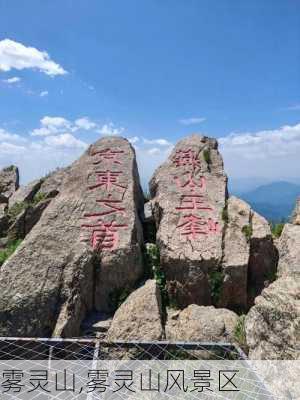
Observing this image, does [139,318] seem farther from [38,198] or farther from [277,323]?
[38,198]

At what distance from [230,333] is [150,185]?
20.0ft

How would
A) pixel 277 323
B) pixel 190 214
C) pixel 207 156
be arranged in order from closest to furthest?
pixel 277 323, pixel 190 214, pixel 207 156

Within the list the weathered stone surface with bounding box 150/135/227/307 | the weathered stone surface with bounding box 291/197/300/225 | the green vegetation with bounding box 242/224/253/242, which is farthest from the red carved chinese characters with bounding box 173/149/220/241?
the weathered stone surface with bounding box 291/197/300/225

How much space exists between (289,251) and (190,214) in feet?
8.77

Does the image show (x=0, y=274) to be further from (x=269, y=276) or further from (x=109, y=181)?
→ (x=269, y=276)

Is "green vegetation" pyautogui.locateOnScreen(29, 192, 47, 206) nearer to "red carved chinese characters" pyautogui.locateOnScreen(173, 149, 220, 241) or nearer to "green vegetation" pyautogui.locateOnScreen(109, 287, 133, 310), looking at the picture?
"red carved chinese characters" pyautogui.locateOnScreen(173, 149, 220, 241)

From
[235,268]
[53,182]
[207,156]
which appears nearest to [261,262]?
[235,268]

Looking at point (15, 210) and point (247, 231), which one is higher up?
point (15, 210)

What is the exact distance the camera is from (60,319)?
8.73 m

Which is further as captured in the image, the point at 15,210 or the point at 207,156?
the point at 15,210

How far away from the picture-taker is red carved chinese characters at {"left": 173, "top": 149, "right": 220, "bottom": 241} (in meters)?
10.6

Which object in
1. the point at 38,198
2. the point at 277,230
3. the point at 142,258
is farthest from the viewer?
the point at 38,198

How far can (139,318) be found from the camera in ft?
27.2

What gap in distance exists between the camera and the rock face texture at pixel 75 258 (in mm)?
8711
